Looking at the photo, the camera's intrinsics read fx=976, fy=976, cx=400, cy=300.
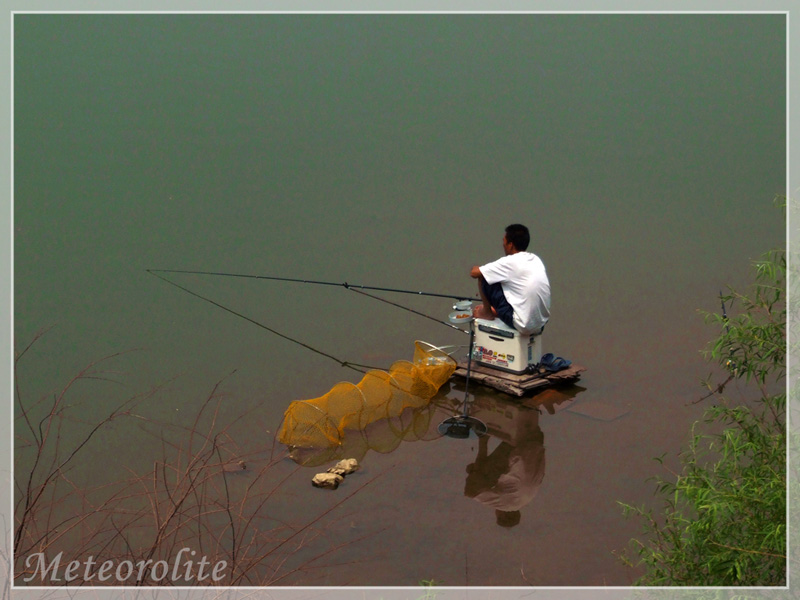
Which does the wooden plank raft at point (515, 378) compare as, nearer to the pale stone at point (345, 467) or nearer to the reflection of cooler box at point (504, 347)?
the reflection of cooler box at point (504, 347)

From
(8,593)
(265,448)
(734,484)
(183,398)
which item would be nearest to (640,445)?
A: (734,484)

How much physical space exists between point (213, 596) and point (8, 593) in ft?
1.91

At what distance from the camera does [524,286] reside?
557 centimetres

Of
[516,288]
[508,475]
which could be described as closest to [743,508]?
[508,475]

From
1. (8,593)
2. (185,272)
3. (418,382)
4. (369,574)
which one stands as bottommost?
(369,574)

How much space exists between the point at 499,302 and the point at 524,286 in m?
0.20

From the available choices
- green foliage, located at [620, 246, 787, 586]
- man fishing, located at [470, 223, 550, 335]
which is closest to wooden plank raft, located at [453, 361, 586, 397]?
man fishing, located at [470, 223, 550, 335]

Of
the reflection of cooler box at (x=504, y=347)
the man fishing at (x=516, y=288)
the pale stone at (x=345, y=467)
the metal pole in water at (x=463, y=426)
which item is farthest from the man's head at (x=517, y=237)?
the pale stone at (x=345, y=467)

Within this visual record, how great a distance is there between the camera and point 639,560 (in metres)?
3.95

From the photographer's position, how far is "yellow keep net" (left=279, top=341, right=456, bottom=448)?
5008mm

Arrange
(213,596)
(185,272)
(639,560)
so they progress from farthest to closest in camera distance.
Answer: (185,272), (639,560), (213,596)

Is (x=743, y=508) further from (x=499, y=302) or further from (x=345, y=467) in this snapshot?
(x=499, y=302)

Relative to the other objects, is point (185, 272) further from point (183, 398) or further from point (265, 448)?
point (265, 448)

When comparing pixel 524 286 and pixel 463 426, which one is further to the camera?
pixel 524 286
